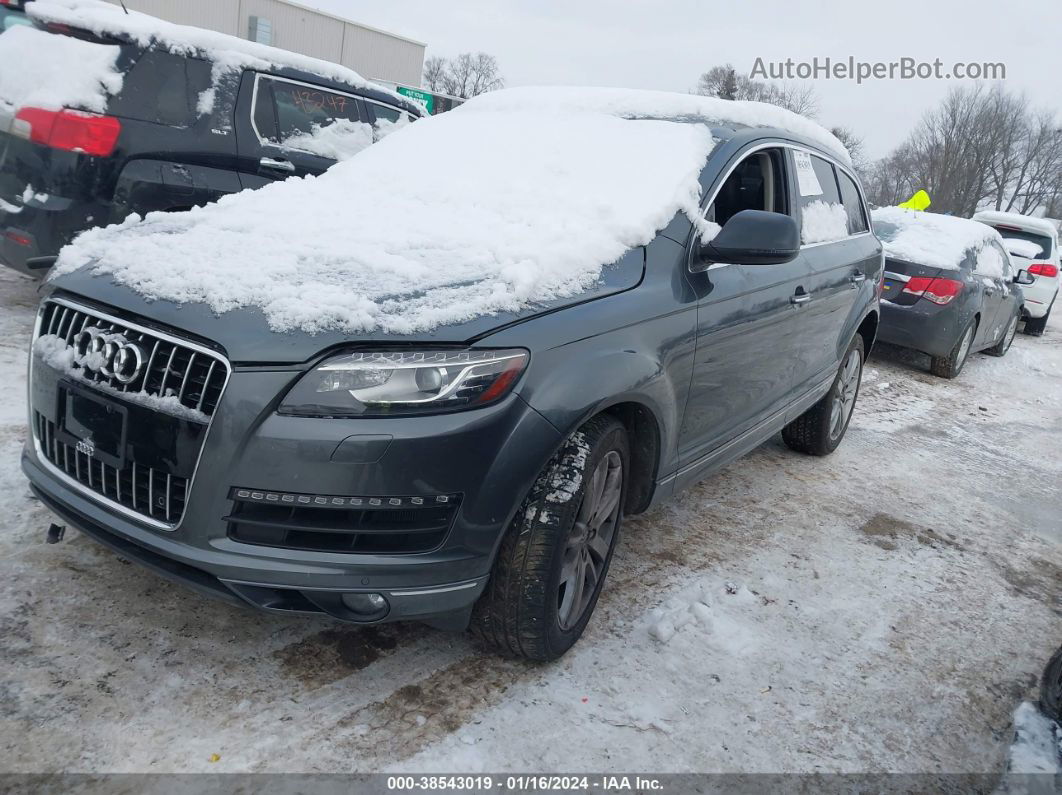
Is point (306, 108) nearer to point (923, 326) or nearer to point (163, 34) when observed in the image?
point (163, 34)

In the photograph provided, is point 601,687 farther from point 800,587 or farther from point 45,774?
point 45,774

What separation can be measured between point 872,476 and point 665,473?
2.56 meters

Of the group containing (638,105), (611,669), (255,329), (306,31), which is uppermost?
(306,31)

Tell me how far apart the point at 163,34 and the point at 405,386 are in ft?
13.2

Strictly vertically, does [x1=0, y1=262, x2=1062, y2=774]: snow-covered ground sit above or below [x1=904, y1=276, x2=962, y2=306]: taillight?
below

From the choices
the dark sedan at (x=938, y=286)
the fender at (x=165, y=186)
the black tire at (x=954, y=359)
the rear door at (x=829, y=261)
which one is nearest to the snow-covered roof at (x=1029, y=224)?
the dark sedan at (x=938, y=286)

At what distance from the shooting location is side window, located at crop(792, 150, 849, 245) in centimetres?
396

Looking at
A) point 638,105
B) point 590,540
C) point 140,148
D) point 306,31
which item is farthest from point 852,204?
point 306,31

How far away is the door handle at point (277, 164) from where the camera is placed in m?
5.57

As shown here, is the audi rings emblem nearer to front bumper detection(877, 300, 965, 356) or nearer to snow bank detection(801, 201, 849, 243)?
snow bank detection(801, 201, 849, 243)

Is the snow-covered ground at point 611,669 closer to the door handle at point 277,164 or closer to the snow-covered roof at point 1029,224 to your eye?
the door handle at point 277,164

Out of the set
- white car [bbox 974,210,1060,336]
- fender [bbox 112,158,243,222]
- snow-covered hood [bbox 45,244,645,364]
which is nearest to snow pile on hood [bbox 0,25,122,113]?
fender [bbox 112,158,243,222]

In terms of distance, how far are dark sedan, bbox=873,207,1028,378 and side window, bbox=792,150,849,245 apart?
3.74 meters

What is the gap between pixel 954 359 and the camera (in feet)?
27.2
